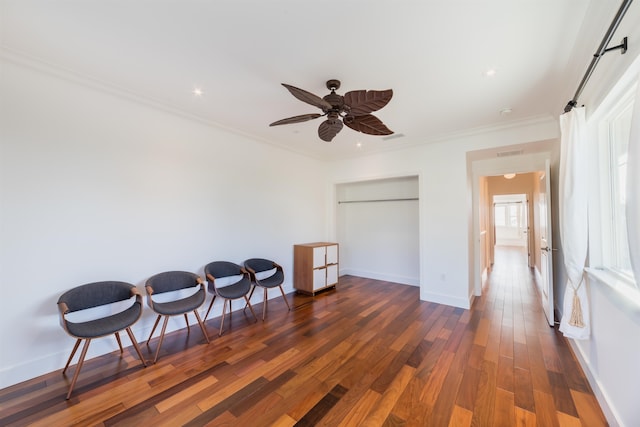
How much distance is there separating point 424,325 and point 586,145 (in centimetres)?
247

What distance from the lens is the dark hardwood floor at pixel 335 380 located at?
1.73 meters

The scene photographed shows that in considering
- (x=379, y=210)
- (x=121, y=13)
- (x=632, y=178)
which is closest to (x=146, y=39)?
(x=121, y=13)

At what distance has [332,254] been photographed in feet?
16.0

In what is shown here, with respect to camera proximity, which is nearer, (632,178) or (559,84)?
(632,178)

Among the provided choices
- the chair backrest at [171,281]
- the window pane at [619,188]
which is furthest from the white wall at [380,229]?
the chair backrest at [171,281]

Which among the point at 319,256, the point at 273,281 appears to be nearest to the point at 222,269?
the point at 273,281

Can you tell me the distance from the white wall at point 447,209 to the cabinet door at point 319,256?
1741 mm

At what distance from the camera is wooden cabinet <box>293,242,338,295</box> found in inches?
174

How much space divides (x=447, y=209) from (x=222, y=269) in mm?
3545

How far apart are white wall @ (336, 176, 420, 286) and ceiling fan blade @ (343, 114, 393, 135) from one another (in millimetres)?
2652

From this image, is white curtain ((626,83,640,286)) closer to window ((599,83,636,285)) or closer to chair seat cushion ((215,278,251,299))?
window ((599,83,636,285))

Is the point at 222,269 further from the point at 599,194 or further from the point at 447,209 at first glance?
the point at 599,194

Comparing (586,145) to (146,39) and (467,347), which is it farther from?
(146,39)

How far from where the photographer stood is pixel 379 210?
5523 millimetres
